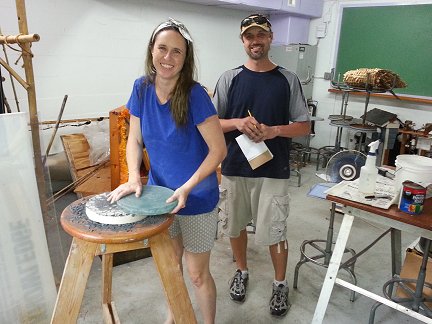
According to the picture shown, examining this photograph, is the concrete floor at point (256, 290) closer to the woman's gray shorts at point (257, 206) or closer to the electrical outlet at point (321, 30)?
the woman's gray shorts at point (257, 206)

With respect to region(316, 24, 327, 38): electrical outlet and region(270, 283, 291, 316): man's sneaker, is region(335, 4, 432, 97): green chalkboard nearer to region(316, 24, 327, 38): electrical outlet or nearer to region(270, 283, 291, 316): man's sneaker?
region(316, 24, 327, 38): electrical outlet

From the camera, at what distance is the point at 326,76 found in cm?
491

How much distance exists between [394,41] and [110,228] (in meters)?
4.34

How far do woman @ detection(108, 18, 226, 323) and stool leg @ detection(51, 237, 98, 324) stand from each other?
19 cm

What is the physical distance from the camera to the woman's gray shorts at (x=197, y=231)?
1.33 m

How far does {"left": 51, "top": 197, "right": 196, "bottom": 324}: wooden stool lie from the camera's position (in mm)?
992

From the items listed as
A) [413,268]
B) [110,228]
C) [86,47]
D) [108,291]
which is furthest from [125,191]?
[86,47]

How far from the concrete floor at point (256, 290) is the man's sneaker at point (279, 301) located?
32 mm

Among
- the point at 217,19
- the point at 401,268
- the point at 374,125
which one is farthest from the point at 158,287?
the point at 217,19

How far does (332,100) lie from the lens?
499 centimetres

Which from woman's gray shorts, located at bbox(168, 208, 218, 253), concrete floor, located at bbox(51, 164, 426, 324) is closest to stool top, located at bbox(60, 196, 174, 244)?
woman's gray shorts, located at bbox(168, 208, 218, 253)

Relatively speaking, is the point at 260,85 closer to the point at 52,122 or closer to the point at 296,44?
the point at 52,122

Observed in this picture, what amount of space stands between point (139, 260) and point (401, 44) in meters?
3.86

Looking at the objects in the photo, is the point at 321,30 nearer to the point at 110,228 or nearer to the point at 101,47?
the point at 101,47
